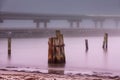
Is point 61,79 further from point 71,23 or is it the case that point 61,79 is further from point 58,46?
point 71,23

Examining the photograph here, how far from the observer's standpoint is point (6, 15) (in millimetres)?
102312

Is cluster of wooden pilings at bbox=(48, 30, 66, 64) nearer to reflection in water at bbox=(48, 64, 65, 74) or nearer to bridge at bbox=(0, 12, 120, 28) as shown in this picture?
reflection in water at bbox=(48, 64, 65, 74)

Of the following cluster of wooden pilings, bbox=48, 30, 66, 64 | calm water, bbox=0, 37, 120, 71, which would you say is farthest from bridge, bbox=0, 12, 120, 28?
cluster of wooden pilings, bbox=48, 30, 66, 64

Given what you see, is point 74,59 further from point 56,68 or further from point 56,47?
point 56,68

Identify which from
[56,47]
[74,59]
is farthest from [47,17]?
[56,47]

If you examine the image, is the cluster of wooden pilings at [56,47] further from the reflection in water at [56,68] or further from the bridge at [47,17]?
the bridge at [47,17]

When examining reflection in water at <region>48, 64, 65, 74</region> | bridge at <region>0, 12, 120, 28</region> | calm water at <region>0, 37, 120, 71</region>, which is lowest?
reflection in water at <region>48, 64, 65, 74</region>

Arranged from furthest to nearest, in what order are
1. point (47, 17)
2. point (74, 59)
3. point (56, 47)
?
point (47, 17) < point (74, 59) < point (56, 47)

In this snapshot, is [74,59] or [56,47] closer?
[56,47]

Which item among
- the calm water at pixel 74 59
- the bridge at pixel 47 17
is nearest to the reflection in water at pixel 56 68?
the calm water at pixel 74 59

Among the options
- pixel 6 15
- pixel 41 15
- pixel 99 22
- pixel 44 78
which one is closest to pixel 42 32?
pixel 6 15

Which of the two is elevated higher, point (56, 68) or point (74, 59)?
point (74, 59)

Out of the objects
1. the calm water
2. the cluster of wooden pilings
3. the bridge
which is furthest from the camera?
the bridge

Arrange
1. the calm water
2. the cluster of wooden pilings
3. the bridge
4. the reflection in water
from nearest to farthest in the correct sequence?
the reflection in water < the cluster of wooden pilings < the calm water < the bridge
